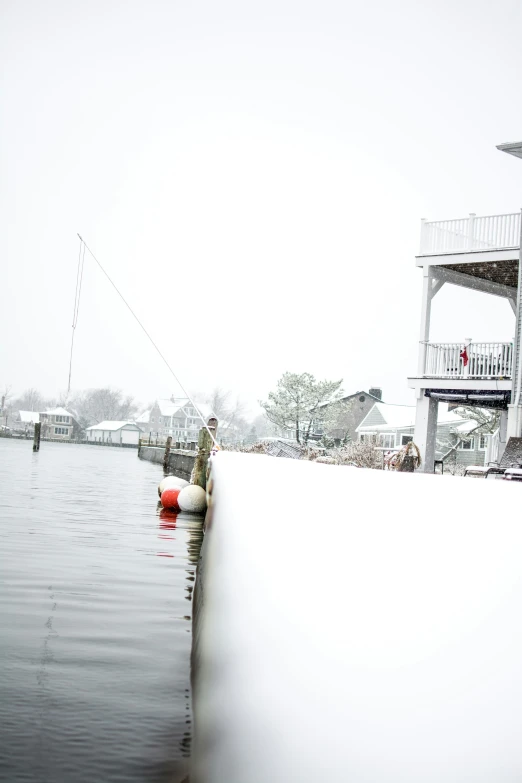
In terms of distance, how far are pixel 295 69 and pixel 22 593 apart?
208 meters

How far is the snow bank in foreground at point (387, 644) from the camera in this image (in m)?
0.91

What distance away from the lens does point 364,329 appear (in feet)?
505

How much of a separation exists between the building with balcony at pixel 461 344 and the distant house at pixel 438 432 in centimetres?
1479

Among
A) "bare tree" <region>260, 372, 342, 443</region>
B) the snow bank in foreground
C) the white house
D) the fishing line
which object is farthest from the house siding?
the white house

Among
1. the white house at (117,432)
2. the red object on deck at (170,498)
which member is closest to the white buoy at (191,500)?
the red object on deck at (170,498)

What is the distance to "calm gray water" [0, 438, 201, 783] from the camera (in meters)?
2.49

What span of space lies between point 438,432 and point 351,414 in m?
11.0

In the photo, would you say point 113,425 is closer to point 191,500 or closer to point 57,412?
point 57,412

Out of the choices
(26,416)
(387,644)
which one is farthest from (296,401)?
(26,416)

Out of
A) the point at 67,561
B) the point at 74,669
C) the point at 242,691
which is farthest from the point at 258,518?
the point at 67,561

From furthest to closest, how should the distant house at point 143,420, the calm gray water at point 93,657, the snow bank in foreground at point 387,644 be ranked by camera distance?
the distant house at point 143,420, the calm gray water at point 93,657, the snow bank in foreground at point 387,644

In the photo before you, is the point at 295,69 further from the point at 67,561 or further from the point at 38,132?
the point at 67,561

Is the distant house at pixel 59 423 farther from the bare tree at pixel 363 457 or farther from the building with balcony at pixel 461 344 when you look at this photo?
the building with balcony at pixel 461 344

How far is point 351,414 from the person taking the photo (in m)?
52.1
